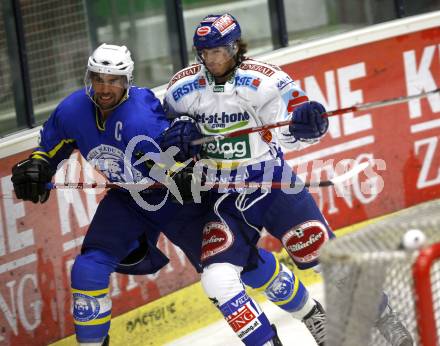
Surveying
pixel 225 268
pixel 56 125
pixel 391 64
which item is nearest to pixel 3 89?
pixel 56 125

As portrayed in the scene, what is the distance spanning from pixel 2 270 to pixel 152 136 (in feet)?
3.13

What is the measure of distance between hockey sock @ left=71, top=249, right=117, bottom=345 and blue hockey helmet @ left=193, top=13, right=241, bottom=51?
848 mm

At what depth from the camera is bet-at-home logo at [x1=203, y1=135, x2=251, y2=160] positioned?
4227 millimetres

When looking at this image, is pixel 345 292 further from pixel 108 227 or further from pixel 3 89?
pixel 3 89

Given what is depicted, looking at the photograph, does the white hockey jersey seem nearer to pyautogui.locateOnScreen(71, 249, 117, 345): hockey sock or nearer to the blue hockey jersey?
the blue hockey jersey

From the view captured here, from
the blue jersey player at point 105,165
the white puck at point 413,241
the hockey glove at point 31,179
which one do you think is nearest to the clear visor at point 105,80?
the blue jersey player at point 105,165

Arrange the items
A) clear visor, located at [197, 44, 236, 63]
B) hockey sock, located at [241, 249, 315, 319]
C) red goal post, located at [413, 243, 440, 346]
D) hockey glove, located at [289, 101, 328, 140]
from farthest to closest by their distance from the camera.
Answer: hockey sock, located at [241, 249, 315, 319]
clear visor, located at [197, 44, 236, 63]
hockey glove, located at [289, 101, 328, 140]
red goal post, located at [413, 243, 440, 346]

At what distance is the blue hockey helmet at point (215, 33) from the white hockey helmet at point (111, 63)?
0.26 metres

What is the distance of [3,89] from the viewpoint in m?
4.89

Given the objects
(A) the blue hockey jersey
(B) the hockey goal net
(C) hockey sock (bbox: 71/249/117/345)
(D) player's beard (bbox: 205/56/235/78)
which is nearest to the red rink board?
(A) the blue hockey jersey

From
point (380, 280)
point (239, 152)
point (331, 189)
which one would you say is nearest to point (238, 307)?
point (239, 152)

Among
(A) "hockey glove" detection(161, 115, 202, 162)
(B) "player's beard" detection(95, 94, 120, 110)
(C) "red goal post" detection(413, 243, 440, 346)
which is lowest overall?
(C) "red goal post" detection(413, 243, 440, 346)

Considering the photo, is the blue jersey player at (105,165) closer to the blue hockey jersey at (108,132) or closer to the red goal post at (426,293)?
the blue hockey jersey at (108,132)

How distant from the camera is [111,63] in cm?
411
